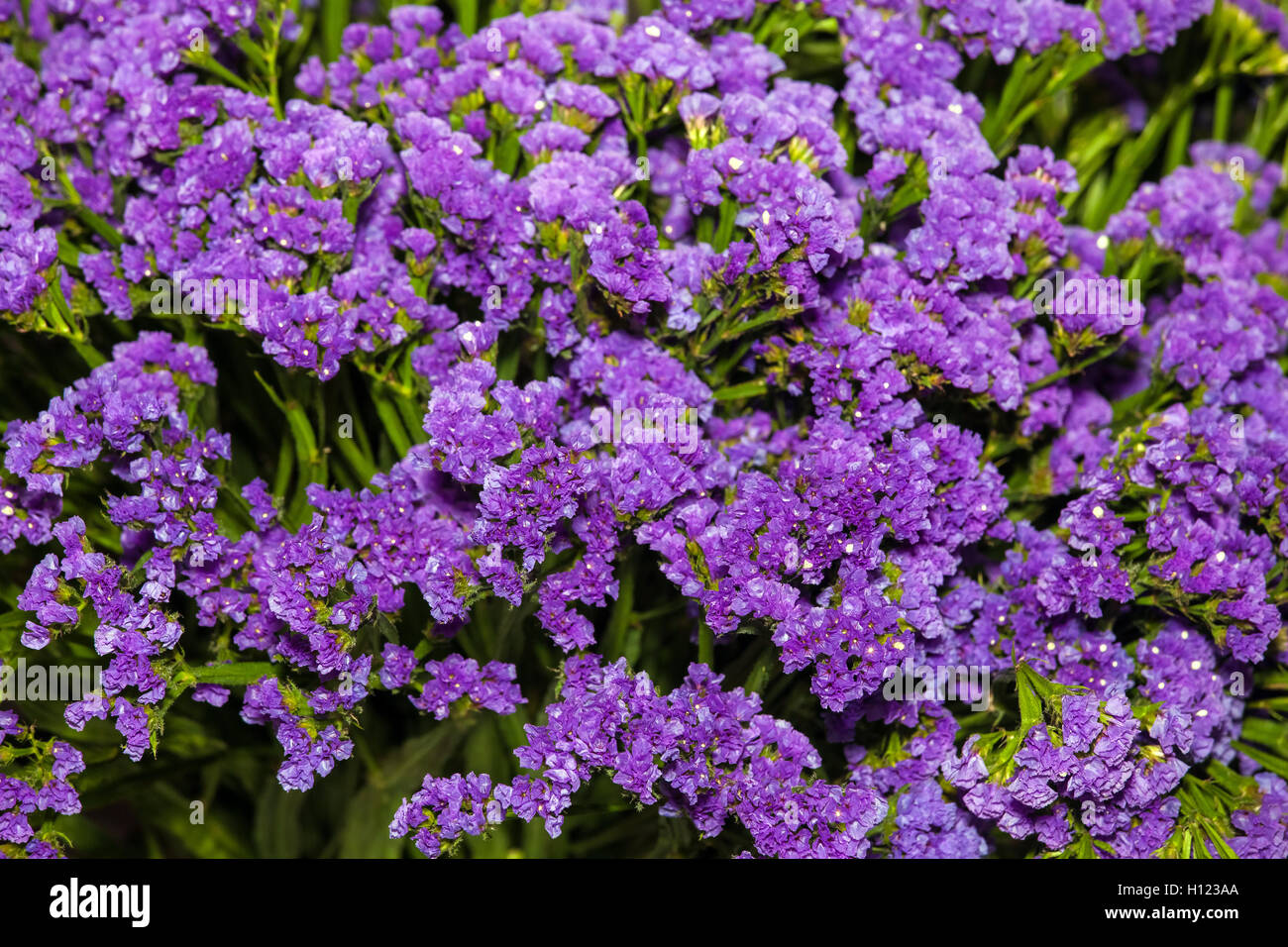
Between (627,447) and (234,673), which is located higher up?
(627,447)

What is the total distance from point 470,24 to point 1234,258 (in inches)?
56.4

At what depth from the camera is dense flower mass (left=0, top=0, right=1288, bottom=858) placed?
1.68 metres

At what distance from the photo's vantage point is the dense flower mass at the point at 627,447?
1676 mm

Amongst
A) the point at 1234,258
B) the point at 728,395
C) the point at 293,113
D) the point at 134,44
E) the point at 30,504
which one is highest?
the point at 134,44

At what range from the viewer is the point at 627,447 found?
1693 mm

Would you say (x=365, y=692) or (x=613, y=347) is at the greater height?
(x=613, y=347)

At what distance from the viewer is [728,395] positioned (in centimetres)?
189

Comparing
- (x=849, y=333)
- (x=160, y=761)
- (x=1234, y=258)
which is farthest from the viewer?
(x=1234, y=258)

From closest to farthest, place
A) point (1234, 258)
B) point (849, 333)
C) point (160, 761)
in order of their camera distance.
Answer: point (849, 333) < point (160, 761) < point (1234, 258)
